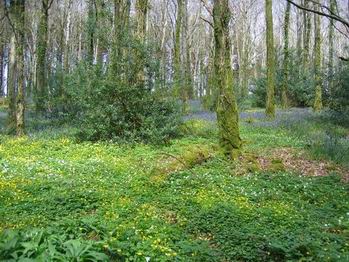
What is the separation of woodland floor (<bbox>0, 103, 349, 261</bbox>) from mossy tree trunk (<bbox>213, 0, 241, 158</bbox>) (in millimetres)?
434

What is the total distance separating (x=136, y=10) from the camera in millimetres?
14453

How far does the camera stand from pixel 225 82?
9992 millimetres

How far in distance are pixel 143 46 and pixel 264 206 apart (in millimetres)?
8263

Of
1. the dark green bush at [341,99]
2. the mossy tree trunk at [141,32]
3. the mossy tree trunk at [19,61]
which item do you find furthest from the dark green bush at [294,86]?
the mossy tree trunk at [19,61]

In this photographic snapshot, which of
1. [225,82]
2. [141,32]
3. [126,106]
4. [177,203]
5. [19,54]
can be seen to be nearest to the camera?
[177,203]

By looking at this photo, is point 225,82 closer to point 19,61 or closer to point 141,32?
point 141,32

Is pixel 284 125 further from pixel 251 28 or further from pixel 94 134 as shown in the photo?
pixel 251 28

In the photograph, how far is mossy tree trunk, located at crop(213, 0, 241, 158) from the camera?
9.85 meters

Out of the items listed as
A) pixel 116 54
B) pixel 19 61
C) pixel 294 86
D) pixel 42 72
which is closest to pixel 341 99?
pixel 294 86

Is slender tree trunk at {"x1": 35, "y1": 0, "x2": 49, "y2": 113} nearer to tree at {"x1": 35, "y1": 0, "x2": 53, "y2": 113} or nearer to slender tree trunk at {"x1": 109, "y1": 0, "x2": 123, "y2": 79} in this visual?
tree at {"x1": 35, "y1": 0, "x2": 53, "y2": 113}

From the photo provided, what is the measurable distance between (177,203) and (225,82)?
4151 millimetres

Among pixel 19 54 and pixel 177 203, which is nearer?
pixel 177 203

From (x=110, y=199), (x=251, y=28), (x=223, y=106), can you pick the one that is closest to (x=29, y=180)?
(x=110, y=199)

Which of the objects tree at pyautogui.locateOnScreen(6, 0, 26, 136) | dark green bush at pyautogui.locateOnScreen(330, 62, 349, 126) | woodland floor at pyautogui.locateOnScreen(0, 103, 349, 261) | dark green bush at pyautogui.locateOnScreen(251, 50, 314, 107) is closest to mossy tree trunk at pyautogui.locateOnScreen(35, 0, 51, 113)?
tree at pyautogui.locateOnScreen(6, 0, 26, 136)
